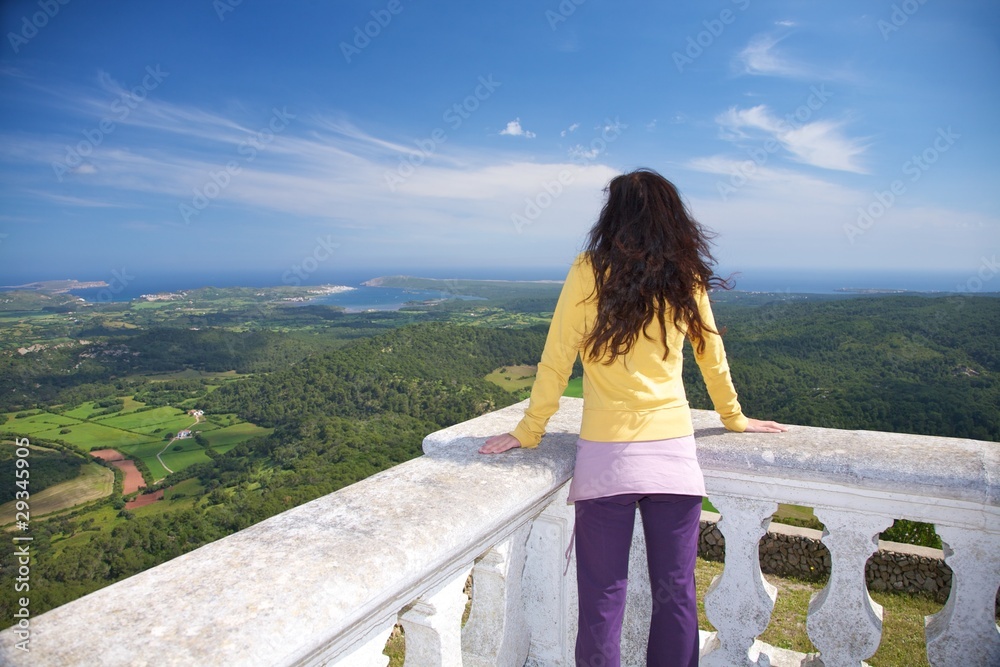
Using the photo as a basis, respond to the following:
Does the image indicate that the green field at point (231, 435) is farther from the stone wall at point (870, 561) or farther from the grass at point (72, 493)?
the stone wall at point (870, 561)

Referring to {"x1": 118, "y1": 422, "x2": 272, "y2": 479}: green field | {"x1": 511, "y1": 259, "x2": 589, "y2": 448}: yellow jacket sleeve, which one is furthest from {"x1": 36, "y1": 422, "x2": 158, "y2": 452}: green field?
{"x1": 511, "y1": 259, "x2": 589, "y2": 448}: yellow jacket sleeve

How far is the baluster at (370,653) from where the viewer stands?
1.25 meters

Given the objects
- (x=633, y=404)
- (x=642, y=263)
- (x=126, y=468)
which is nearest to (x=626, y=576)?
(x=633, y=404)

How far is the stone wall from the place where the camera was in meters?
7.42

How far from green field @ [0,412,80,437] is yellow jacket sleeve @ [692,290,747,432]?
34.5m


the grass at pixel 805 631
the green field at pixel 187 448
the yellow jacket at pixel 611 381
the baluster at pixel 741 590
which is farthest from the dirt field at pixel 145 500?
the baluster at pixel 741 590

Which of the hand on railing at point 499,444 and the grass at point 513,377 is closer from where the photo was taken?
the hand on railing at point 499,444

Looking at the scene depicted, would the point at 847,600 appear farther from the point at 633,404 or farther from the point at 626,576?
the point at 633,404

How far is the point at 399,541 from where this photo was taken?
132 centimetres

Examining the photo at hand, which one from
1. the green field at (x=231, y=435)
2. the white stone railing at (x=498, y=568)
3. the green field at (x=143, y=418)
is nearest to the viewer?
the white stone railing at (x=498, y=568)

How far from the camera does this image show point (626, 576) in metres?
1.83

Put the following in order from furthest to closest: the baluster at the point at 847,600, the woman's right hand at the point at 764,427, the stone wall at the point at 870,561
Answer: the stone wall at the point at 870,561 < the woman's right hand at the point at 764,427 < the baluster at the point at 847,600

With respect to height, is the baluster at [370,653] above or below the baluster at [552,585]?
above

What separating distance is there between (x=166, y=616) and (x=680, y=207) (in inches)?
76.6
